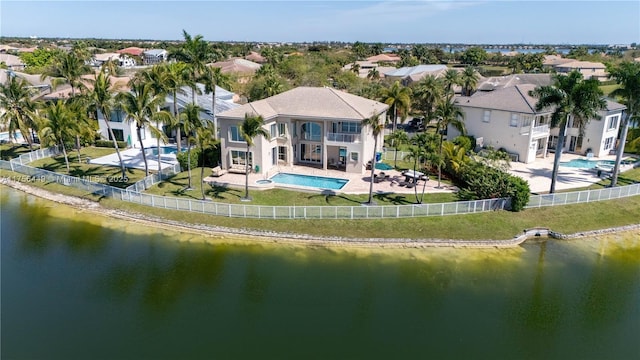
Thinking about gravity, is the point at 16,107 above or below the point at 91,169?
above

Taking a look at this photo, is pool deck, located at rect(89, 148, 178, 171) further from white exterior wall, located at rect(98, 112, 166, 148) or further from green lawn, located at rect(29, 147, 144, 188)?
white exterior wall, located at rect(98, 112, 166, 148)

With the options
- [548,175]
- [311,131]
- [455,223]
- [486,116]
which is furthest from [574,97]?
[311,131]

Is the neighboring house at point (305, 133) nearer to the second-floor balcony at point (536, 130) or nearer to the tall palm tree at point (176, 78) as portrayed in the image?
the tall palm tree at point (176, 78)

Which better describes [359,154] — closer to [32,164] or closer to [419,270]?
[419,270]

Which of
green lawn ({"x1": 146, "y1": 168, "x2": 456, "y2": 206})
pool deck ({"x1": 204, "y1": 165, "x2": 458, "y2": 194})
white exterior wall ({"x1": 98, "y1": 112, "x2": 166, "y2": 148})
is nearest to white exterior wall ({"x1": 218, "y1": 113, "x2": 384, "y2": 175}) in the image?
pool deck ({"x1": 204, "y1": 165, "x2": 458, "y2": 194})

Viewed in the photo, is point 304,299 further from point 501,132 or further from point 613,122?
point 613,122

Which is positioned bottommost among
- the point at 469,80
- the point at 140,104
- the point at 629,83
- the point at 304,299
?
the point at 304,299
